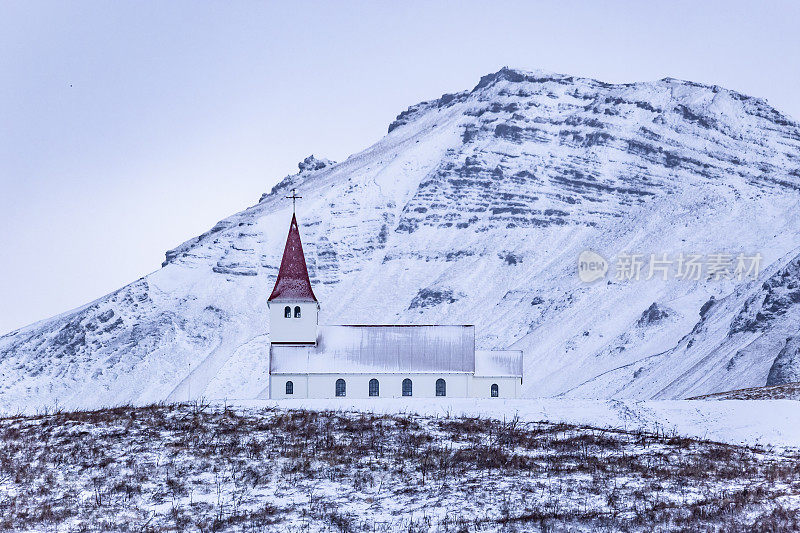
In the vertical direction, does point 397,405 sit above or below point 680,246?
below

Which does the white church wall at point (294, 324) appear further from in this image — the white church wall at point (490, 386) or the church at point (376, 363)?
the white church wall at point (490, 386)

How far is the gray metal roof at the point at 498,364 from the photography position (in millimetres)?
70875

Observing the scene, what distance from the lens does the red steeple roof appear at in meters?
71.3

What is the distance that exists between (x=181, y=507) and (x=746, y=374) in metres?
88.2

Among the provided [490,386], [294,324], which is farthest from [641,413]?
[294,324]

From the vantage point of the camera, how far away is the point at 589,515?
2409cm

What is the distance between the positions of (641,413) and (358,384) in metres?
29.7

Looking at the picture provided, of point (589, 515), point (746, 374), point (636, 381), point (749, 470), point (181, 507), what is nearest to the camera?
point (589, 515)

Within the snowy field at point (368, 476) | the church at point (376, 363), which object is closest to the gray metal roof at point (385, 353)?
the church at point (376, 363)

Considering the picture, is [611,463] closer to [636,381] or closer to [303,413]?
[303,413]

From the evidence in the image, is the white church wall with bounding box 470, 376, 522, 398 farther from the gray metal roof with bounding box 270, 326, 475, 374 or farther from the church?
the gray metal roof with bounding box 270, 326, 475, 374

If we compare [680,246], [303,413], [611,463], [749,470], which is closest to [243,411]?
[303,413]

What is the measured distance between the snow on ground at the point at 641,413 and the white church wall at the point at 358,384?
24266mm

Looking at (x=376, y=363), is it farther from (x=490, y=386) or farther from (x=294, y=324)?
(x=490, y=386)
